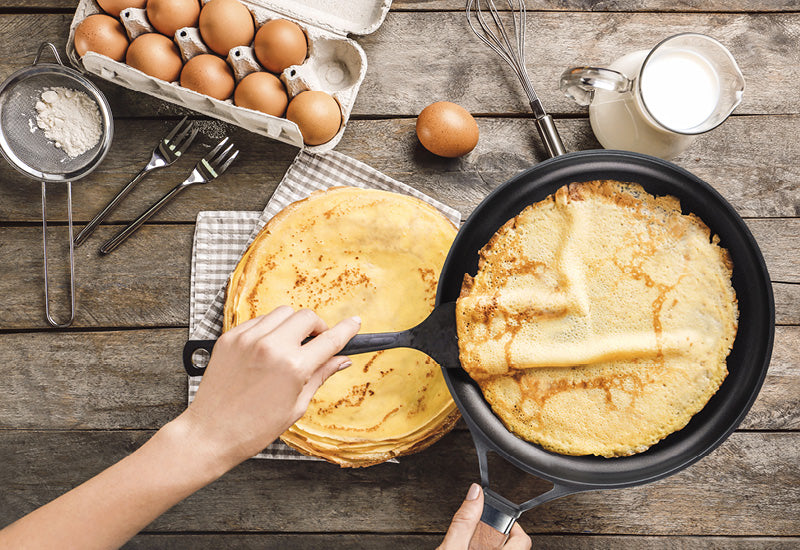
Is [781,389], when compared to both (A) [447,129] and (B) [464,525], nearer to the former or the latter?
(B) [464,525]

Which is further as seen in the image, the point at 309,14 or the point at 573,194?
the point at 309,14

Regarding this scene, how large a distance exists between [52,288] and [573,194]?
Answer: 3.73 feet

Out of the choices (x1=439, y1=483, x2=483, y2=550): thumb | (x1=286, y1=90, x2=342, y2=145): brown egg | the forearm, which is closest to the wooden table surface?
(x1=286, y1=90, x2=342, y2=145): brown egg

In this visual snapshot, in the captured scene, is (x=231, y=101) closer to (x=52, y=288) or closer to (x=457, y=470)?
(x=52, y=288)

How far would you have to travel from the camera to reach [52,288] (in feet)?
4.06

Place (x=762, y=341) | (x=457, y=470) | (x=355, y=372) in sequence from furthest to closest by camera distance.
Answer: (x=457, y=470) → (x=355, y=372) → (x=762, y=341)

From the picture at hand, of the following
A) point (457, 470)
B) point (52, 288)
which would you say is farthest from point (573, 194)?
point (52, 288)

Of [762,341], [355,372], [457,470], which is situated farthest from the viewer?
[457,470]

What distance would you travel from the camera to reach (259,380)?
0.78 metres

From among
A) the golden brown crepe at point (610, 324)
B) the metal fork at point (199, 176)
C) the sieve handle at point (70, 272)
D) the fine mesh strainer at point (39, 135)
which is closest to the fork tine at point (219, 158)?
the metal fork at point (199, 176)

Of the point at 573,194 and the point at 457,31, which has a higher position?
the point at 457,31

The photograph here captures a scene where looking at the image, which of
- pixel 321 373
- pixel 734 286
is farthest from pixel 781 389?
Answer: pixel 321 373

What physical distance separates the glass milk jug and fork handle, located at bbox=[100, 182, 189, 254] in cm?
86

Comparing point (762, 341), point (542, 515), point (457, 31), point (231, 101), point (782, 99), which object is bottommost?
point (542, 515)
